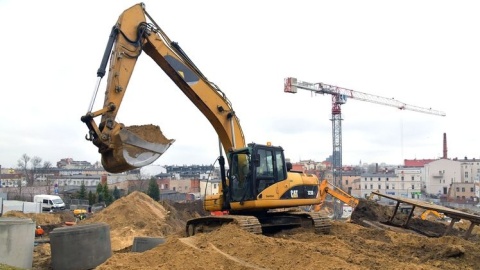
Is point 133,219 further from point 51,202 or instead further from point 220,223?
point 51,202

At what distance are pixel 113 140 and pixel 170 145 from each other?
4.69ft

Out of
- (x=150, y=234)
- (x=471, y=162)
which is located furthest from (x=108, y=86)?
(x=471, y=162)

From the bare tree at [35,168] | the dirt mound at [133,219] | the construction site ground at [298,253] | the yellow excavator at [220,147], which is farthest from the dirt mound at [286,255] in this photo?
the bare tree at [35,168]

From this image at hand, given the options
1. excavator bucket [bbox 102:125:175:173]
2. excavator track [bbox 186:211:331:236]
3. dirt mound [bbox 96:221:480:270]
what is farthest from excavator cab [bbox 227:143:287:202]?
excavator bucket [bbox 102:125:175:173]

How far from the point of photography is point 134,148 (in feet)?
36.2

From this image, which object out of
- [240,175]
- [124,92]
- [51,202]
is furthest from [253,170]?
[51,202]

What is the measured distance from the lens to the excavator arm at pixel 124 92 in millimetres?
10867

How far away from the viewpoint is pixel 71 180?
111625 mm

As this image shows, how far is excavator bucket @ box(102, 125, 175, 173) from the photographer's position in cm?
1082

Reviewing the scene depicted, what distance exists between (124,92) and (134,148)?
4.72 ft

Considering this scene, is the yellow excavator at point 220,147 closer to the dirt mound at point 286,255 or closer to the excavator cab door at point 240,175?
the excavator cab door at point 240,175

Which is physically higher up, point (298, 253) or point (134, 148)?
point (134, 148)

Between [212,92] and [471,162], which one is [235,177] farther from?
[471,162]

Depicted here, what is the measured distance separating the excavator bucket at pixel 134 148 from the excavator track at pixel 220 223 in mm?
2038
